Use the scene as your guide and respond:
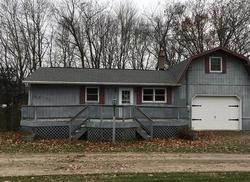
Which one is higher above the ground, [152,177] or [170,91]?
[170,91]

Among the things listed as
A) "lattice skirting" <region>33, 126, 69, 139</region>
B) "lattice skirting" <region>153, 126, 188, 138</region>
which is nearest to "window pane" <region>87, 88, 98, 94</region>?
"lattice skirting" <region>33, 126, 69, 139</region>

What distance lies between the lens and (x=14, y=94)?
2992cm

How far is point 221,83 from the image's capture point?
2555 cm

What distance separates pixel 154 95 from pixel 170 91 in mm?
1065

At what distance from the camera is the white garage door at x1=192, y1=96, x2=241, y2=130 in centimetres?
2531

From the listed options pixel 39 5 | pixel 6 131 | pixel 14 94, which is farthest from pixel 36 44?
pixel 6 131

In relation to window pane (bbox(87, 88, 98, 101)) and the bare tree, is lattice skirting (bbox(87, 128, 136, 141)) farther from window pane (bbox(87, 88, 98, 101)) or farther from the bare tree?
the bare tree

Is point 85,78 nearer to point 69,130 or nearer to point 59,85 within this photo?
point 59,85

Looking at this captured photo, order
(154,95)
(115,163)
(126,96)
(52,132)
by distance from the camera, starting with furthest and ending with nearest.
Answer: (154,95)
(126,96)
(52,132)
(115,163)

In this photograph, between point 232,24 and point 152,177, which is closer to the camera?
point 152,177

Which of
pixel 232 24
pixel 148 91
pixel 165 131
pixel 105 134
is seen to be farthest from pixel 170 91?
pixel 232 24

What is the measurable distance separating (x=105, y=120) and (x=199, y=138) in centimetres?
504

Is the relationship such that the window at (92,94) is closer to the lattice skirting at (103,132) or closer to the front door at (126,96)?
the front door at (126,96)

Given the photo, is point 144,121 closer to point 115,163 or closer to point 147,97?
point 147,97
